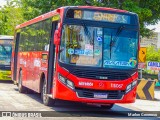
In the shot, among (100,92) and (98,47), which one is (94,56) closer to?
(98,47)

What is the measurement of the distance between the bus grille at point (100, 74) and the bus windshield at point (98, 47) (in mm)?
203

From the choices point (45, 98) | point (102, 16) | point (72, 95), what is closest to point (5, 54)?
point (45, 98)

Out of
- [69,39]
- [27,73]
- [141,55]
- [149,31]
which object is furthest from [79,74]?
[149,31]

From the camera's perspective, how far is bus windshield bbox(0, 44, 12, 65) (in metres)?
27.9

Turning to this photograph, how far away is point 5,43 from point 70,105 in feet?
43.4

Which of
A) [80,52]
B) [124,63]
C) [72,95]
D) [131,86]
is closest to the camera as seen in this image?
[72,95]

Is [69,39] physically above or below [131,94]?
above

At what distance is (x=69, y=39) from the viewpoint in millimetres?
13250

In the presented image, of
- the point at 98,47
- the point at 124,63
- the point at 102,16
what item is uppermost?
the point at 102,16

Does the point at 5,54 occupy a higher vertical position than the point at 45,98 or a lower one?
higher

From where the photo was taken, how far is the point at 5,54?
92.3 ft

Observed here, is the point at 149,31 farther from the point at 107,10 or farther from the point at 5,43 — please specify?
the point at 107,10

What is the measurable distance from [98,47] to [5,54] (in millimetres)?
15622

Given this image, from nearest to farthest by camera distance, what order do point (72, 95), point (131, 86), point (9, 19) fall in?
point (72, 95) < point (131, 86) < point (9, 19)
